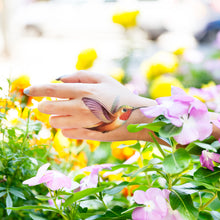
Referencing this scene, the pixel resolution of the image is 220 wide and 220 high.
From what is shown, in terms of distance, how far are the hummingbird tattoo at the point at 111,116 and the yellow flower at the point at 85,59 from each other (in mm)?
754

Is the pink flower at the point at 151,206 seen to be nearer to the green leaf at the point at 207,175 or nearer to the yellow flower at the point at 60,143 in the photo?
the green leaf at the point at 207,175

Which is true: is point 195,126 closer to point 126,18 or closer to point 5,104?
point 5,104

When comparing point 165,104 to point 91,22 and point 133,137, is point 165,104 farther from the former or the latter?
point 91,22

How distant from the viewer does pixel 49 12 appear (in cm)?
577

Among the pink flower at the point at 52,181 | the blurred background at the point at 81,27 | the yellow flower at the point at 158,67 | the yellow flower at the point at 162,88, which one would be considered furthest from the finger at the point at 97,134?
the blurred background at the point at 81,27

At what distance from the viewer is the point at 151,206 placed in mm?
516

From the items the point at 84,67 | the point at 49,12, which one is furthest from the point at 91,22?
the point at 84,67

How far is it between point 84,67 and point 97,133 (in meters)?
0.76

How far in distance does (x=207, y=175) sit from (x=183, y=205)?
54 millimetres

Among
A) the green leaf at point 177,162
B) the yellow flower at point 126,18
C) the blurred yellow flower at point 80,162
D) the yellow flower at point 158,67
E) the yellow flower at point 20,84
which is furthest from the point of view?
the yellow flower at point 126,18

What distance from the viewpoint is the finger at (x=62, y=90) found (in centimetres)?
59

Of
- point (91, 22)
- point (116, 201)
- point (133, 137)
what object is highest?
point (133, 137)

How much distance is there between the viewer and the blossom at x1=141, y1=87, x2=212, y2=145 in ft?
1.57

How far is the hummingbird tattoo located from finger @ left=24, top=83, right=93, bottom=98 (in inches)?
1.3
